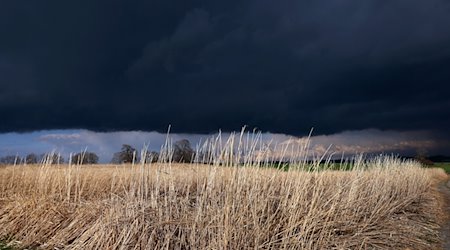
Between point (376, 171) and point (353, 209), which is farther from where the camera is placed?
point (376, 171)

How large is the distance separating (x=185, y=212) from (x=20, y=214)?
4771 millimetres

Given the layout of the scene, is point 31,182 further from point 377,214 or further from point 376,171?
point 376,171

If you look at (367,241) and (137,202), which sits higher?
(137,202)

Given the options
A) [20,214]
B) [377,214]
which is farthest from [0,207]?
[377,214]

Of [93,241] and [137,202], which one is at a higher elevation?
[137,202]

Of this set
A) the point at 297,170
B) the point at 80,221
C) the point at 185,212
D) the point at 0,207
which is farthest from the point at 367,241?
the point at 0,207

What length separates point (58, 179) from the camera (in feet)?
38.0

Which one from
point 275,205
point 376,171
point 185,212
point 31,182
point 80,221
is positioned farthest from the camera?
point 376,171

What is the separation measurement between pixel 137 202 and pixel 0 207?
5.23 metres

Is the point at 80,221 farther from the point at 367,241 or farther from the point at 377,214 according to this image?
the point at 377,214

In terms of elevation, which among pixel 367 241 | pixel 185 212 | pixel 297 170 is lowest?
pixel 367 241

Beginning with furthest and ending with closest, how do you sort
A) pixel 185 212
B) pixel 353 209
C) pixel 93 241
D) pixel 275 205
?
pixel 353 209, pixel 275 205, pixel 185 212, pixel 93 241

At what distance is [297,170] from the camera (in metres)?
8.34

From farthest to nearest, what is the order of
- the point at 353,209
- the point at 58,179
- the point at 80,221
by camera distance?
the point at 58,179
the point at 353,209
the point at 80,221
